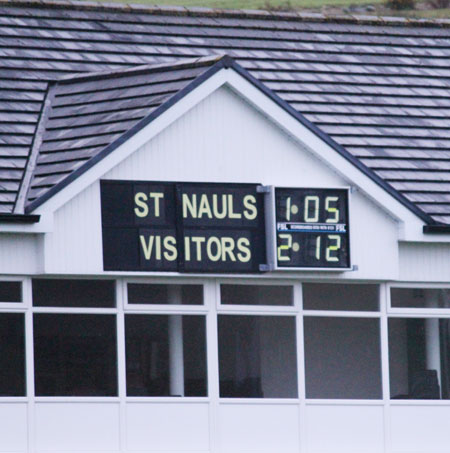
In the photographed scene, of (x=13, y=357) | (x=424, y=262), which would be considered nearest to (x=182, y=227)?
(x=13, y=357)

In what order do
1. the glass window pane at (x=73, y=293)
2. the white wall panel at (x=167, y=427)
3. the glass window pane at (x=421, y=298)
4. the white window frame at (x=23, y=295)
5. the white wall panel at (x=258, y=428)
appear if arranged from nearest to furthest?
the white window frame at (x=23, y=295) < the white wall panel at (x=167, y=427) < the glass window pane at (x=73, y=293) < the white wall panel at (x=258, y=428) < the glass window pane at (x=421, y=298)

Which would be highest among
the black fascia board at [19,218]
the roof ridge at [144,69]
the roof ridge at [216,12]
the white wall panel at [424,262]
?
the roof ridge at [216,12]

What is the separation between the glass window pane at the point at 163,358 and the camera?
20922 mm

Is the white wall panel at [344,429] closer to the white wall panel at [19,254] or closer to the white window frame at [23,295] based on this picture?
the white window frame at [23,295]

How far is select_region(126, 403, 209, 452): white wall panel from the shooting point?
19891mm

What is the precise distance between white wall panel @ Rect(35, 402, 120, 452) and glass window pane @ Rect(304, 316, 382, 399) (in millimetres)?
6794

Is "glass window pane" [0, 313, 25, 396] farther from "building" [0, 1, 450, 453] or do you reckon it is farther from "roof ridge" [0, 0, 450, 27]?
"roof ridge" [0, 0, 450, 27]

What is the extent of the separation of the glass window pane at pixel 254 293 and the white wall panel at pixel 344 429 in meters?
3.47

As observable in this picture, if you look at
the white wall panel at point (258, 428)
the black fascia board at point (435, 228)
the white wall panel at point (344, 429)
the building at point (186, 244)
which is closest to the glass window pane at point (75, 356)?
the building at point (186, 244)

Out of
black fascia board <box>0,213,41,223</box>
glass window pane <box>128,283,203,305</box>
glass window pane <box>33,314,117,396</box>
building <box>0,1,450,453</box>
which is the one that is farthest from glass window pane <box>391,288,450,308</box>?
black fascia board <box>0,213,41,223</box>

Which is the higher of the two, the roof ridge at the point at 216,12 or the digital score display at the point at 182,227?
the roof ridge at the point at 216,12

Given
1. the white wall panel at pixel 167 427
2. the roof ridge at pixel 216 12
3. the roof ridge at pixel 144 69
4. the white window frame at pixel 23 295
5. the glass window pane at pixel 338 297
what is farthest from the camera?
the roof ridge at pixel 216 12

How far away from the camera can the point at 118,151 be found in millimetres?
19734

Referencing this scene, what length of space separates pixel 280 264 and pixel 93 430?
131 inches
